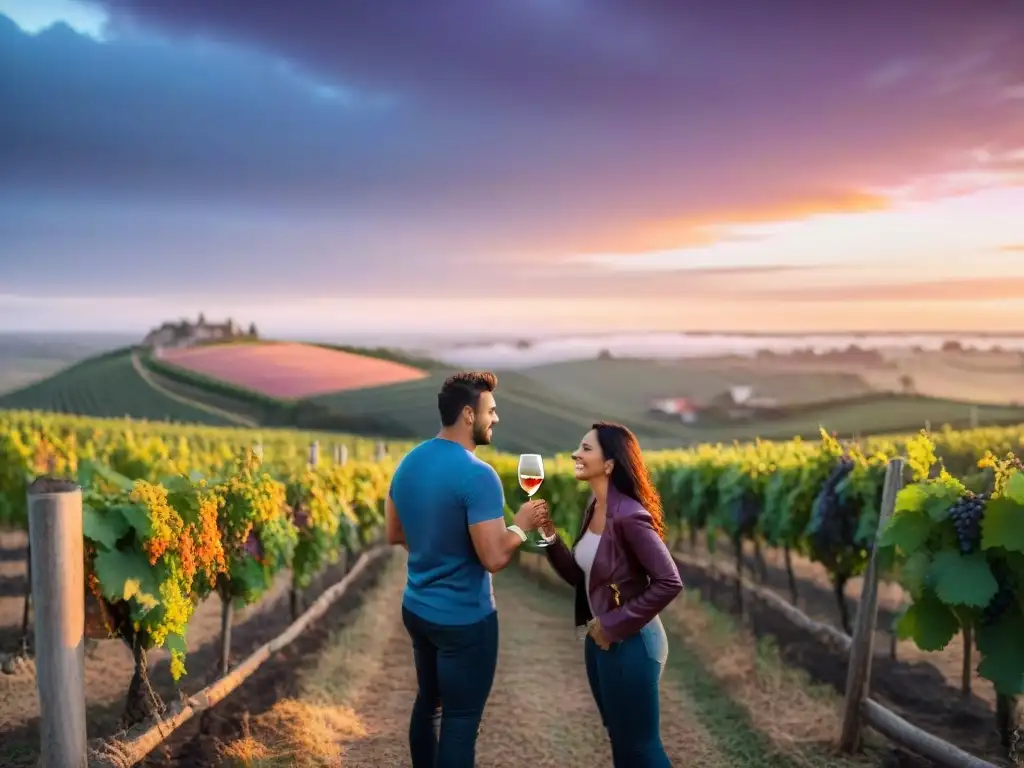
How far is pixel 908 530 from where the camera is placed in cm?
455

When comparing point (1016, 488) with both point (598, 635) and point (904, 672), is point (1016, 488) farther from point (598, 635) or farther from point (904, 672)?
point (904, 672)

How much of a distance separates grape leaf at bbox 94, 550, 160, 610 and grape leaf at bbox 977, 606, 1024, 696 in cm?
364

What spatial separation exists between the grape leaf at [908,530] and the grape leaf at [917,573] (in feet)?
0.14

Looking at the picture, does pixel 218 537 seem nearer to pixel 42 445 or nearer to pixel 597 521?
pixel 597 521

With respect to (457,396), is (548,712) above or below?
below

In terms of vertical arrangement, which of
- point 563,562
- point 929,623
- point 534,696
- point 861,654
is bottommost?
point 534,696

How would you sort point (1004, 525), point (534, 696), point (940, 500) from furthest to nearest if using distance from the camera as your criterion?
point (534, 696) < point (940, 500) < point (1004, 525)

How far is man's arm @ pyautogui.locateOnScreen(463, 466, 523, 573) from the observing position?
3252 millimetres

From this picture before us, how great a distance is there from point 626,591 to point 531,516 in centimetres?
37

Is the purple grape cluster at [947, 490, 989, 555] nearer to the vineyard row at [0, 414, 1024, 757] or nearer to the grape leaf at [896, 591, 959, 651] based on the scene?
the vineyard row at [0, 414, 1024, 757]

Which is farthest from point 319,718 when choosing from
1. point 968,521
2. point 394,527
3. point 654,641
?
point 968,521

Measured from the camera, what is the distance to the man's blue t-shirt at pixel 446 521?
329cm

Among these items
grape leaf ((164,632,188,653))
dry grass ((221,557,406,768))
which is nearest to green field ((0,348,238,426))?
dry grass ((221,557,406,768))

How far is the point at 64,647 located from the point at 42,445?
688 cm
